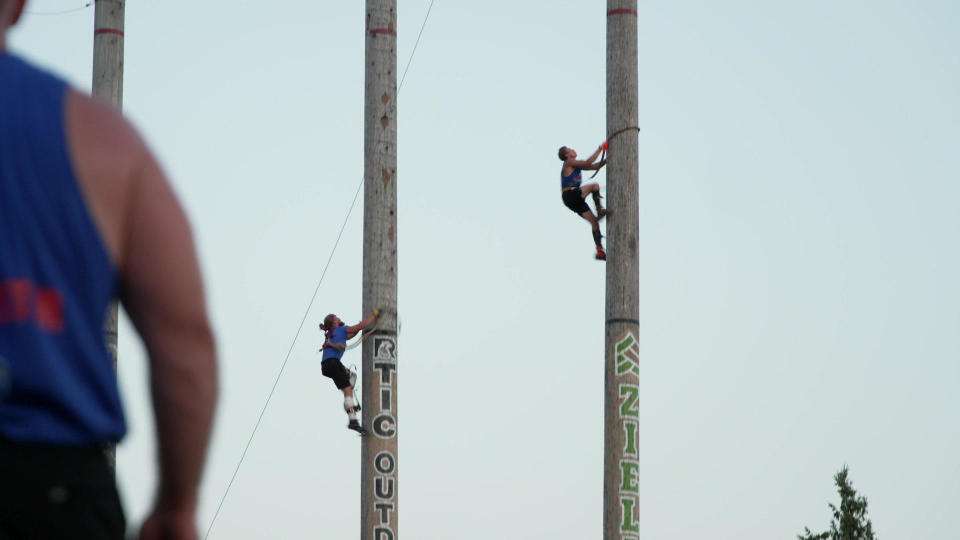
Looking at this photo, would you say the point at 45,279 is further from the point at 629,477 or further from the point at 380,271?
the point at 380,271

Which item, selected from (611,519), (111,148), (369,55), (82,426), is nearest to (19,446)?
(82,426)

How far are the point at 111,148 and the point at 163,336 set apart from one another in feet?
0.84

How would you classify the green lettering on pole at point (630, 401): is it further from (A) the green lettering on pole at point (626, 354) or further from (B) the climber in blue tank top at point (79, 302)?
(B) the climber in blue tank top at point (79, 302)

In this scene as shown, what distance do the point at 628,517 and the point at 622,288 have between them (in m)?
1.81

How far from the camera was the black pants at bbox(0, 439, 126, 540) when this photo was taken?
2.09 meters

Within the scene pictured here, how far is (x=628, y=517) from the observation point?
12578 mm

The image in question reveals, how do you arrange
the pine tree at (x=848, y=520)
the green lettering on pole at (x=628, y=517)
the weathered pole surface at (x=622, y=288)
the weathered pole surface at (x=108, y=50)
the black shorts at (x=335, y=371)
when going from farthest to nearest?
the pine tree at (x=848, y=520) → the weathered pole surface at (x=108, y=50) → the black shorts at (x=335, y=371) → the weathered pole surface at (x=622, y=288) → the green lettering on pole at (x=628, y=517)

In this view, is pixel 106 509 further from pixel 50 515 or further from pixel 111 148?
pixel 111 148

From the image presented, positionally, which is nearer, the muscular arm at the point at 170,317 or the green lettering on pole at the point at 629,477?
the muscular arm at the point at 170,317

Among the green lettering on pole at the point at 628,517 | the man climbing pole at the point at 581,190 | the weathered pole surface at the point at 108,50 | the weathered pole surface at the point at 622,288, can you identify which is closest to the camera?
the green lettering on pole at the point at 628,517

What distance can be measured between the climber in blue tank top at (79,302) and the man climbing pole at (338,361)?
37.4 ft

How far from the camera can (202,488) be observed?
85.3 inches

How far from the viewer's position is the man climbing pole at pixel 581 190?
13523 millimetres

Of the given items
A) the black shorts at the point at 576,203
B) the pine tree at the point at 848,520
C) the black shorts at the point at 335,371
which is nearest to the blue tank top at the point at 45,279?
the black shorts at the point at 576,203
